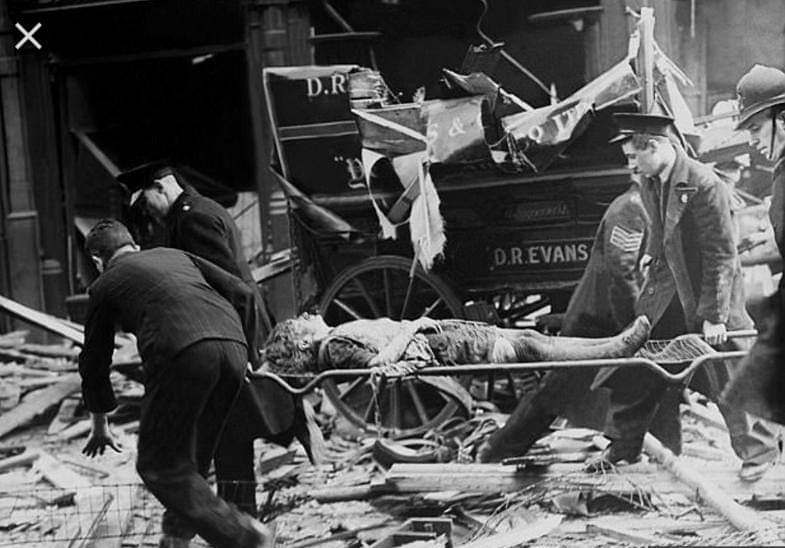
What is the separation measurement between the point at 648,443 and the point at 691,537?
1.62 ft

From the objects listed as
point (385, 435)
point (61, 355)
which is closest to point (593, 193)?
point (385, 435)

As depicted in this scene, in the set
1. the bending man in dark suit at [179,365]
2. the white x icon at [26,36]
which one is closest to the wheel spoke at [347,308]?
the bending man in dark suit at [179,365]

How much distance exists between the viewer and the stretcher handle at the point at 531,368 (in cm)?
489

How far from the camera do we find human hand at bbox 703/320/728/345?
16.2 ft

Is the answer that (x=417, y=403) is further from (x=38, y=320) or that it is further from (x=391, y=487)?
(x=38, y=320)

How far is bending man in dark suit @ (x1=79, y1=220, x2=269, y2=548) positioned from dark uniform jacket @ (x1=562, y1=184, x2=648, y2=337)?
1572mm

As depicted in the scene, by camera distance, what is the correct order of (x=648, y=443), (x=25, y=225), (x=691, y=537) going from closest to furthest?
(x=691, y=537) < (x=648, y=443) < (x=25, y=225)

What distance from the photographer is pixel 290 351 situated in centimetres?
521

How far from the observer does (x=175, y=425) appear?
4.92 meters

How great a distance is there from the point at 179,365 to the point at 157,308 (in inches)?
10.5

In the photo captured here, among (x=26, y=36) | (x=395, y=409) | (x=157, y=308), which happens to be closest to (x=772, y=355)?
(x=395, y=409)

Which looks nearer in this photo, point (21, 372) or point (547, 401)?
point (547, 401)

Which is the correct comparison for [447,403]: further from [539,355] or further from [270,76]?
[270,76]

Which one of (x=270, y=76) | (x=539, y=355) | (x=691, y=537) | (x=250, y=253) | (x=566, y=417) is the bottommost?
(x=691, y=537)
